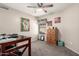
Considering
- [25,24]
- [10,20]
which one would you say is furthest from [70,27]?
[10,20]

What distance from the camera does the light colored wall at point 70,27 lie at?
3.12 m

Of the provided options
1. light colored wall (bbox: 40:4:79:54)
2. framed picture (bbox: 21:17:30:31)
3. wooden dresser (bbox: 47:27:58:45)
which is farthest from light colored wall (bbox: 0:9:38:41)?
light colored wall (bbox: 40:4:79:54)

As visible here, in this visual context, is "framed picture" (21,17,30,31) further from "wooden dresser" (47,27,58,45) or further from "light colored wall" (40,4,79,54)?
"light colored wall" (40,4,79,54)

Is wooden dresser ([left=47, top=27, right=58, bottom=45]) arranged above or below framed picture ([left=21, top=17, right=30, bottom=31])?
below

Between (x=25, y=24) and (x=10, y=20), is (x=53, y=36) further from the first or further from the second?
(x=10, y=20)

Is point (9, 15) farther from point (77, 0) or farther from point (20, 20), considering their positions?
point (77, 0)

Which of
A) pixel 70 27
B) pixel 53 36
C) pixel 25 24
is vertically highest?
pixel 25 24

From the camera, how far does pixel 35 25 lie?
19.9 ft

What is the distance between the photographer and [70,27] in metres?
3.51

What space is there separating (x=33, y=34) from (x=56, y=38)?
74.5 inches

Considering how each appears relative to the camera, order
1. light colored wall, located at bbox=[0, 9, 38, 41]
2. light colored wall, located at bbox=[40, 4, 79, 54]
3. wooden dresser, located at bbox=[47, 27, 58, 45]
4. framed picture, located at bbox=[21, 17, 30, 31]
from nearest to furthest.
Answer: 1. light colored wall, located at bbox=[40, 4, 79, 54]
2. light colored wall, located at bbox=[0, 9, 38, 41]
3. wooden dresser, located at bbox=[47, 27, 58, 45]
4. framed picture, located at bbox=[21, 17, 30, 31]

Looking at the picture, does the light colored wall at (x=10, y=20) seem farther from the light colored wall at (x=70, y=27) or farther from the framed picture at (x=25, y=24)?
the light colored wall at (x=70, y=27)

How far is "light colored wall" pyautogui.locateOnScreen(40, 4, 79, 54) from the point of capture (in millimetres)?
3120

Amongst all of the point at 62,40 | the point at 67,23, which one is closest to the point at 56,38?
Answer: the point at 62,40
